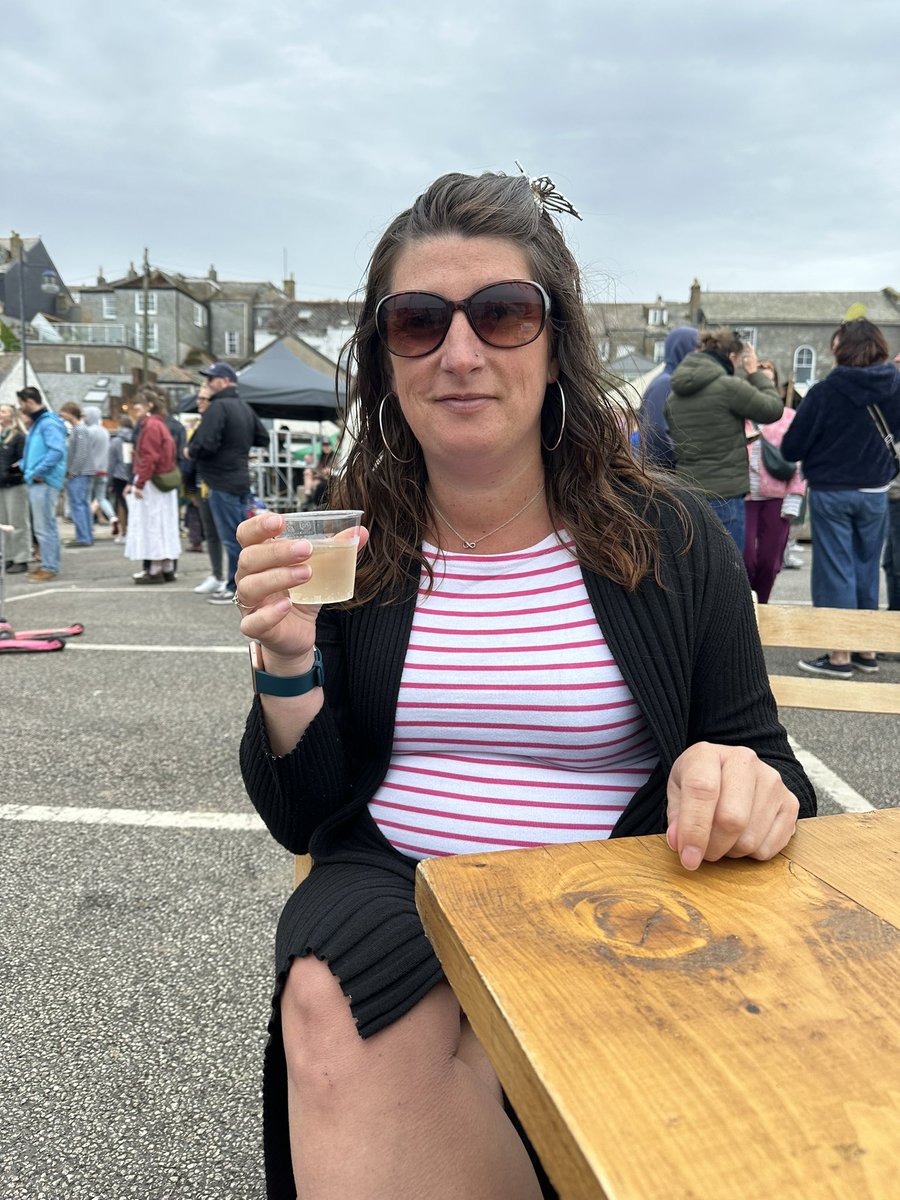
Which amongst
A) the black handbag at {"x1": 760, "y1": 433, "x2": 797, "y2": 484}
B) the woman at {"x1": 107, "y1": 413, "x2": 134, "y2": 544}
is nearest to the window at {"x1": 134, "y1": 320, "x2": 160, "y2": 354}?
the woman at {"x1": 107, "y1": 413, "x2": 134, "y2": 544}

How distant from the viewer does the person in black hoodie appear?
738 cm

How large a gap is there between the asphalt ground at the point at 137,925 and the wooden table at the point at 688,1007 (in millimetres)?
1131

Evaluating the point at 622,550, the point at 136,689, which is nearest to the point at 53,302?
the point at 136,689

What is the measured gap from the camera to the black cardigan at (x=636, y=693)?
1.37m

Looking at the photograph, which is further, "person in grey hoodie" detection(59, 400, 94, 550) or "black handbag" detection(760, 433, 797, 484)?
"person in grey hoodie" detection(59, 400, 94, 550)

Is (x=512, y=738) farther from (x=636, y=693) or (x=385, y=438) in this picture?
(x=385, y=438)

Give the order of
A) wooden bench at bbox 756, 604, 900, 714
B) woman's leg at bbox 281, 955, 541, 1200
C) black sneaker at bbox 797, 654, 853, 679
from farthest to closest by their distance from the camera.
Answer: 1. black sneaker at bbox 797, 654, 853, 679
2. wooden bench at bbox 756, 604, 900, 714
3. woman's leg at bbox 281, 955, 541, 1200

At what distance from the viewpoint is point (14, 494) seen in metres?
9.42

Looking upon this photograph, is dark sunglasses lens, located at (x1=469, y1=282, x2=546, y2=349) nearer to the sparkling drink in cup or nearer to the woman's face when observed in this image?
the woman's face

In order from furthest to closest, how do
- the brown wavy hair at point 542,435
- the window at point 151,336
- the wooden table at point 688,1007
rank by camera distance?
the window at point 151,336 → the brown wavy hair at point 542,435 → the wooden table at point 688,1007

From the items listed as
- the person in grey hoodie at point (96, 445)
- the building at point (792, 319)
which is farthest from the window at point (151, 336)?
the person in grey hoodie at point (96, 445)

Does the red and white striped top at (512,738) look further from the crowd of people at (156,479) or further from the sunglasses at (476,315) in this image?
the crowd of people at (156,479)

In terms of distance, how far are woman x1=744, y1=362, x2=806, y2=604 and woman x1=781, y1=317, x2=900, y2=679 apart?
77 cm

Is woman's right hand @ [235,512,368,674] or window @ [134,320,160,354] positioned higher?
window @ [134,320,160,354]
